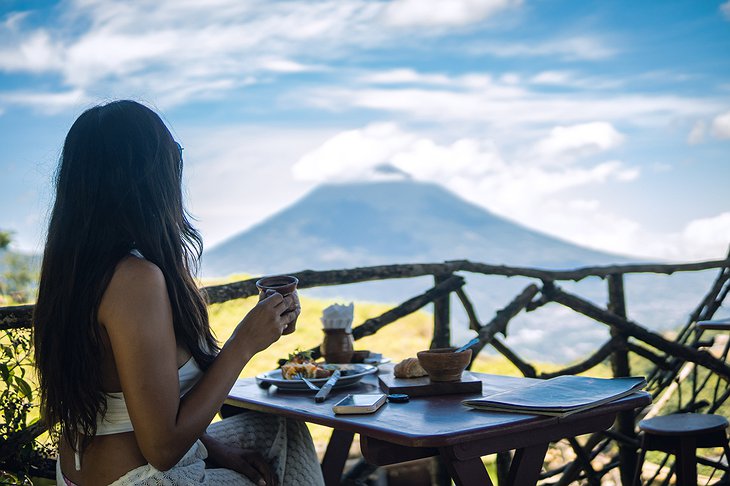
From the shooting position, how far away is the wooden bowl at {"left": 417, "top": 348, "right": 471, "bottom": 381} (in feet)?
6.13

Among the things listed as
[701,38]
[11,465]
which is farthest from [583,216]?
[11,465]

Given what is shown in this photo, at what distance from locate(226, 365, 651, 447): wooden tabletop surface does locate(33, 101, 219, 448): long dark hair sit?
0.34 meters

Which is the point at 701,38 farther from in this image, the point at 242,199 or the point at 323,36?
the point at 242,199

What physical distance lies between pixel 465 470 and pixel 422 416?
168 mm

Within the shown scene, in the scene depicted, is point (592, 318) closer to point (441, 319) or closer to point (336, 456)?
point (441, 319)

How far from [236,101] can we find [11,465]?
39.1 metres

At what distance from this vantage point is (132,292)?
1.42m

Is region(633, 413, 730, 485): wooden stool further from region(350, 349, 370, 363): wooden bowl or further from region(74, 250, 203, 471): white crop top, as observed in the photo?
region(74, 250, 203, 471): white crop top

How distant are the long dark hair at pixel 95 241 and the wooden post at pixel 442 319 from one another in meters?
2.00

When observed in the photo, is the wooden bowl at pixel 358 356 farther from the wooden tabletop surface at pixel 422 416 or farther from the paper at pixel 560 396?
the paper at pixel 560 396

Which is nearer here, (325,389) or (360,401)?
(360,401)

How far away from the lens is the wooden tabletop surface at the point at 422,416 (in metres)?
1.44

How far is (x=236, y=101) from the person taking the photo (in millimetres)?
40062

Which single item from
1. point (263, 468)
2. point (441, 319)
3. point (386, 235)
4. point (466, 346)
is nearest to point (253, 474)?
point (263, 468)
